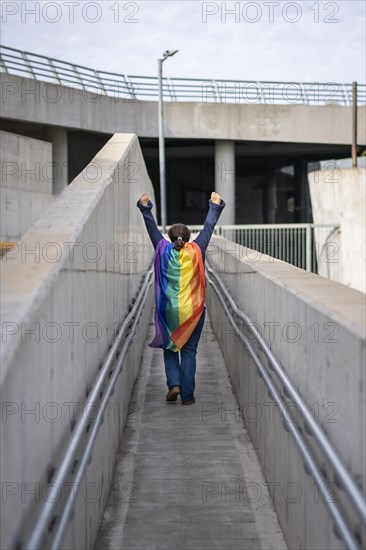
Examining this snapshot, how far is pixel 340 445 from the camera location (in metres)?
3.07

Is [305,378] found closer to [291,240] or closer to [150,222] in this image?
[150,222]

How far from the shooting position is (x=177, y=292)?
661cm

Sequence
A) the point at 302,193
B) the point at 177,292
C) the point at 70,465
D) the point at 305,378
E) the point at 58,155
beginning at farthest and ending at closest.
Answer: the point at 302,193 < the point at 58,155 < the point at 177,292 < the point at 305,378 < the point at 70,465

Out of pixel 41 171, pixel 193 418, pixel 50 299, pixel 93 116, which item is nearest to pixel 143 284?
pixel 193 418

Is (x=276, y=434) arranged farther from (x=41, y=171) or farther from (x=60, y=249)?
(x=41, y=171)

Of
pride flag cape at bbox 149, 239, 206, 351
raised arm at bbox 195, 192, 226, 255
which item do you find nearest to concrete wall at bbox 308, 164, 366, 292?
raised arm at bbox 195, 192, 226, 255

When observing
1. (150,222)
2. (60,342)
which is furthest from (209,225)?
(60,342)

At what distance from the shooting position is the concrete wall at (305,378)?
2939 millimetres

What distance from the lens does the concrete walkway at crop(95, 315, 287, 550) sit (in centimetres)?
445

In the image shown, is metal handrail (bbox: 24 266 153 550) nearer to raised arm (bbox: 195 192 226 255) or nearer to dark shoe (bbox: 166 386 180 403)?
dark shoe (bbox: 166 386 180 403)

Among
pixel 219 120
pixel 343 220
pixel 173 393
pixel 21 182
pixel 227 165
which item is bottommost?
pixel 173 393

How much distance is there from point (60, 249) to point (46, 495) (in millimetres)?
1260

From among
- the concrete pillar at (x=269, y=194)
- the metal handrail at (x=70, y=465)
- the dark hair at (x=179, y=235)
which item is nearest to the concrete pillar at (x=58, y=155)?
the concrete pillar at (x=269, y=194)

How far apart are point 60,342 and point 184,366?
3345 mm
